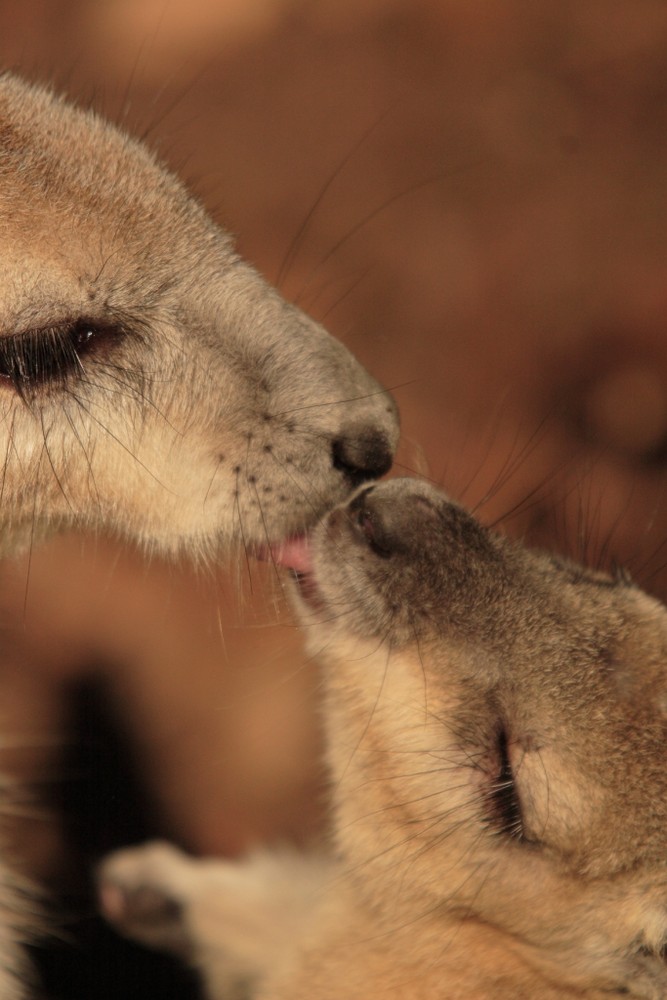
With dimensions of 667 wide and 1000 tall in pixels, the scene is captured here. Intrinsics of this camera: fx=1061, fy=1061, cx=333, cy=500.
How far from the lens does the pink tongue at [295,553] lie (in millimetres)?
1967

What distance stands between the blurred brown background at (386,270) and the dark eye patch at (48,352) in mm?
1342

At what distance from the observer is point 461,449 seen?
3.50 m

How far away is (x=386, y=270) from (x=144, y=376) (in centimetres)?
206

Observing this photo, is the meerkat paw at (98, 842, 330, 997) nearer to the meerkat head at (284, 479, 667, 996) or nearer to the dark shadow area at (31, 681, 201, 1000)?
the dark shadow area at (31, 681, 201, 1000)

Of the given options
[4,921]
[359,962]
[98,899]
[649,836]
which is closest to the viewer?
[649,836]

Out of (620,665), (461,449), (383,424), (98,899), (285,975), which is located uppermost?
(461,449)

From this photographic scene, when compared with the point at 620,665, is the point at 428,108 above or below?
above

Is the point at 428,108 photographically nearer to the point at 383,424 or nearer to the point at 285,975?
the point at 383,424

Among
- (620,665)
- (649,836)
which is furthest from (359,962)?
(620,665)

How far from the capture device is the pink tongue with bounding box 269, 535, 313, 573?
1.97 meters

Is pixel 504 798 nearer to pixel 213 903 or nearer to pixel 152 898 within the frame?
pixel 213 903

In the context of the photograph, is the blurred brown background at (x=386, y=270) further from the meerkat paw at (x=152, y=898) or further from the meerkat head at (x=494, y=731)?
the meerkat head at (x=494, y=731)

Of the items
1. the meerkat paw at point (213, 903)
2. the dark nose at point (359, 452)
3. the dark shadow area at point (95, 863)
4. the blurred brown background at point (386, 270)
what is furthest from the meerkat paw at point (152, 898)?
the dark nose at point (359, 452)

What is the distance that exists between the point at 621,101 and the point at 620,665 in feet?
8.99
